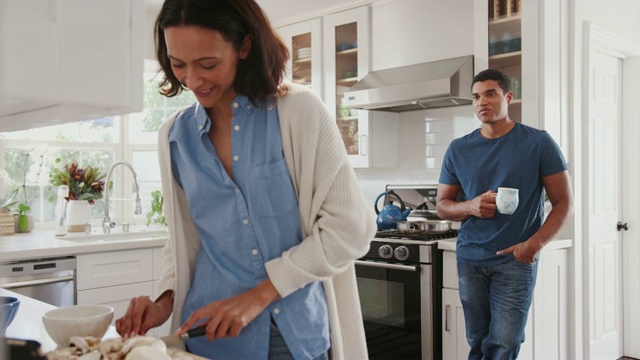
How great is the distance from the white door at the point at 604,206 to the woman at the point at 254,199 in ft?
9.51

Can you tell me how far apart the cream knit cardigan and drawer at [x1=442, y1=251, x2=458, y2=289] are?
6.46 feet

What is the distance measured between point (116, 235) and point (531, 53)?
2732mm

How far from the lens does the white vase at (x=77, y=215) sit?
12.5ft

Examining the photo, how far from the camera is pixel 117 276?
3.30 metres

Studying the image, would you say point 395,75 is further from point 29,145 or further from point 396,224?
point 29,145

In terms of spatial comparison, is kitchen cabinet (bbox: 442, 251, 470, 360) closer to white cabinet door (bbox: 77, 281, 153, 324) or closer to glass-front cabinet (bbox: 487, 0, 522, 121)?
glass-front cabinet (bbox: 487, 0, 522, 121)

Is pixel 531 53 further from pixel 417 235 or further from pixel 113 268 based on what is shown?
pixel 113 268

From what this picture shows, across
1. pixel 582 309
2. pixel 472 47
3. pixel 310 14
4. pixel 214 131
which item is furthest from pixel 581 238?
A: pixel 214 131

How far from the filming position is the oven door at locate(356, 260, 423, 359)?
3.37 m

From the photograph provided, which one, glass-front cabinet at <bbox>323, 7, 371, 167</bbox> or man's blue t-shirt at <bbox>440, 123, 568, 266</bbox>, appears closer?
man's blue t-shirt at <bbox>440, 123, 568, 266</bbox>

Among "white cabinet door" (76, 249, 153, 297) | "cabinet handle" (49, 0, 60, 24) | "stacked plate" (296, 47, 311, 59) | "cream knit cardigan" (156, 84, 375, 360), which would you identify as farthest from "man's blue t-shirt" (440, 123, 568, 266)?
"cabinet handle" (49, 0, 60, 24)

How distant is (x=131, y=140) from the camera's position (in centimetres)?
471

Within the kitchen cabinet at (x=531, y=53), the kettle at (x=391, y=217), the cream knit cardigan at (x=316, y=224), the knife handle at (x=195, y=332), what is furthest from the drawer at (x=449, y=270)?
the knife handle at (x=195, y=332)

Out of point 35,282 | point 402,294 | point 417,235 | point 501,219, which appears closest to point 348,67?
point 417,235
